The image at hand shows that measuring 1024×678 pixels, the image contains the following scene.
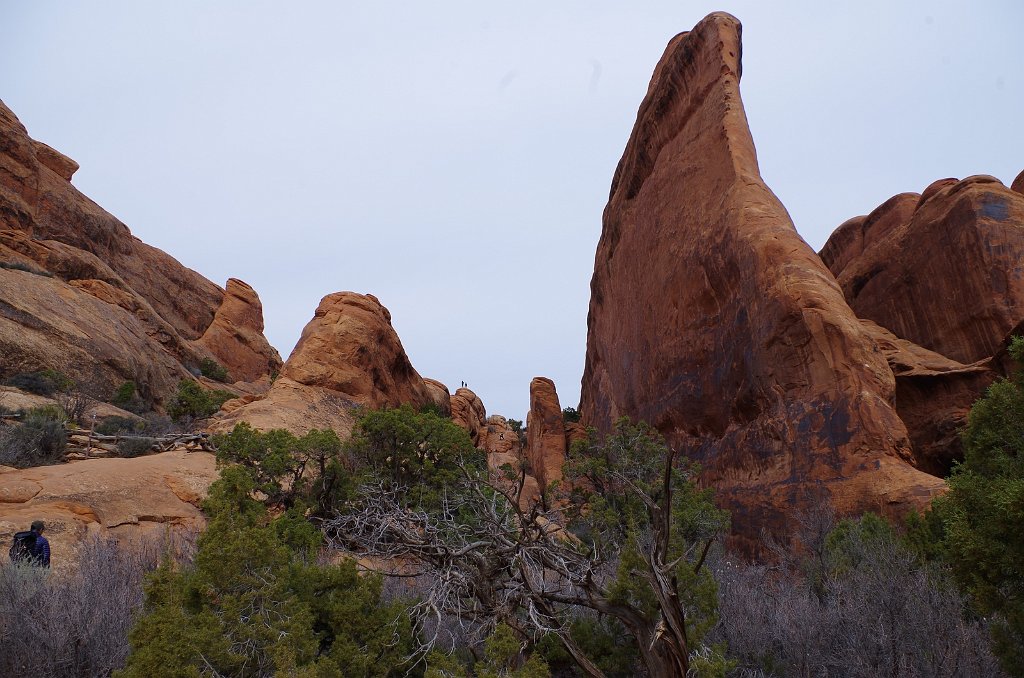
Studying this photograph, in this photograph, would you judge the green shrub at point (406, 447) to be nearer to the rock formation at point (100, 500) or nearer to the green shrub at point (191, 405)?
the rock formation at point (100, 500)

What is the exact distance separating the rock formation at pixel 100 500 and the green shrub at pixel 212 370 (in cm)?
2307

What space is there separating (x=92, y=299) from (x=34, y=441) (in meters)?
13.9

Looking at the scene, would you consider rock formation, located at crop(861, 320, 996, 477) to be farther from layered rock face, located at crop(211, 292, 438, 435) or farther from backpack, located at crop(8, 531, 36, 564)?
backpack, located at crop(8, 531, 36, 564)

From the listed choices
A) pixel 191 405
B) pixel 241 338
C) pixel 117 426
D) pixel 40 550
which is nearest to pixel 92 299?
pixel 191 405

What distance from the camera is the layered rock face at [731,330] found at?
41.5 feet

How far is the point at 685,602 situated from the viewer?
536 cm

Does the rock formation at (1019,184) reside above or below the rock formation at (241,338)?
above

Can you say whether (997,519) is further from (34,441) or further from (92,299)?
(92,299)

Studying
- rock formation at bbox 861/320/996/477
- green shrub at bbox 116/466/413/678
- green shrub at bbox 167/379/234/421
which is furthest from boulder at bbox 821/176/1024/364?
green shrub at bbox 167/379/234/421

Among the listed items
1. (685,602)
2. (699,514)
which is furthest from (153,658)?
(699,514)

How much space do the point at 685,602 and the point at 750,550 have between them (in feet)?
29.3

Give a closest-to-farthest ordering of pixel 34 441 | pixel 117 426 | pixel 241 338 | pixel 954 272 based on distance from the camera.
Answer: pixel 34 441 → pixel 117 426 → pixel 954 272 → pixel 241 338

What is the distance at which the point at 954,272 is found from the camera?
20.6 m

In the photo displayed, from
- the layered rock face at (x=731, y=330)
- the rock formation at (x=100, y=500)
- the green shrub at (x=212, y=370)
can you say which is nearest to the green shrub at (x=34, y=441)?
the rock formation at (x=100, y=500)
